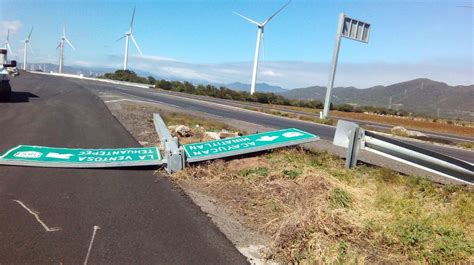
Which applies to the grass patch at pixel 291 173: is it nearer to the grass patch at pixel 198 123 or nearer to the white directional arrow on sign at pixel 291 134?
the white directional arrow on sign at pixel 291 134

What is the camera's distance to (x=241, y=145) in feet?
34.1

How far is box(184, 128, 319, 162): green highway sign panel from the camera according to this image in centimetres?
955

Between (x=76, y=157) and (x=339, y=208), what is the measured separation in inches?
221

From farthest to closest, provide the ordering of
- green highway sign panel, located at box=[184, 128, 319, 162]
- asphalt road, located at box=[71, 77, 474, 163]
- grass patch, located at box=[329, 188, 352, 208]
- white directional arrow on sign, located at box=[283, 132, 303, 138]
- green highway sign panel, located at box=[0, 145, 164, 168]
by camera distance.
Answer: asphalt road, located at box=[71, 77, 474, 163]
white directional arrow on sign, located at box=[283, 132, 303, 138]
green highway sign panel, located at box=[184, 128, 319, 162]
green highway sign panel, located at box=[0, 145, 164, 168]
grass patch, located at box=[329, 188, 352, 208]

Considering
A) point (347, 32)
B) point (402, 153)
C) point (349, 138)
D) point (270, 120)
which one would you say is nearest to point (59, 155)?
point (349, 138)

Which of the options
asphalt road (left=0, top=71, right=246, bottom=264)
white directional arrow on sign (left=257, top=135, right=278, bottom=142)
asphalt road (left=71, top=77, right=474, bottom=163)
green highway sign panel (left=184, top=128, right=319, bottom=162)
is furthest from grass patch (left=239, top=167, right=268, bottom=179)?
asphalt road (left=71, top=77, right=474, bottom=163)

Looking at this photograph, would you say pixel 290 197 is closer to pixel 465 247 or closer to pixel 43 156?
pixel 465 247

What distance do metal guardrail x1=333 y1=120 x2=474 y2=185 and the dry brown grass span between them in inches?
13.1

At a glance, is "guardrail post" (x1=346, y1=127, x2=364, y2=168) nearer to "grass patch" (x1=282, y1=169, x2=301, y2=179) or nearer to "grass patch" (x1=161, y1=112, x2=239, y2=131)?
"grass patch" (x1=282, y1=169, x2=301, y2=179)

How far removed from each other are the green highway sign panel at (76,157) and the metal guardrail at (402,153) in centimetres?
404

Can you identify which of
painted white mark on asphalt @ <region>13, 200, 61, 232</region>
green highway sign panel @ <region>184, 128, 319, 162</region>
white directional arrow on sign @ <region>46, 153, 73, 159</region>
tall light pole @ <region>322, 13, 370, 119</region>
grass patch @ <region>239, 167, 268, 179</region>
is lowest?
painted white mark on asphalt @ <region>13, 200, 61, 232</region>

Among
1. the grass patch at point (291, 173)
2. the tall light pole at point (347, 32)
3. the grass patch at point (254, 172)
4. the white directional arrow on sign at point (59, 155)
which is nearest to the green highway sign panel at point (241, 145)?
the grass patch at point (254, 172)

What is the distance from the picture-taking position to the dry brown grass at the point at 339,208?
5281 millimetres

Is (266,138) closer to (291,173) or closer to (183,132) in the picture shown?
(291,173)
